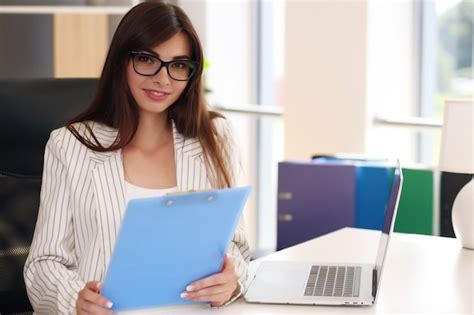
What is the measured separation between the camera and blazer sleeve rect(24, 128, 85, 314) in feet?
7.11

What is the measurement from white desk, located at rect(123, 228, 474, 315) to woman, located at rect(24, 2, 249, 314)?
0.24 meters

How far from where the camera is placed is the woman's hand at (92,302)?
1.83 metres

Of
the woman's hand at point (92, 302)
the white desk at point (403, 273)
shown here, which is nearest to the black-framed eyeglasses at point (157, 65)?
the white desk at point (403, 273)

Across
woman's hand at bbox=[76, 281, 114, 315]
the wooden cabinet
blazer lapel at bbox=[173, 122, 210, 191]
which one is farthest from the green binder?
woman's hand at bbox=[76, 281, 114, 315]

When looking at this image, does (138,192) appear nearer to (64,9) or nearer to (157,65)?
(157,65)

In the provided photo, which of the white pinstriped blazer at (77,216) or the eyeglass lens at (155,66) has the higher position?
the eyeglass lens at (155,66)

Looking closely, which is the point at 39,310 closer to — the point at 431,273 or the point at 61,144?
the point at 61,144

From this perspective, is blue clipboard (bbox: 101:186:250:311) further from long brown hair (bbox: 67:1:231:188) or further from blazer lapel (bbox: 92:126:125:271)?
long brown hair (bbox: 67:1:231:188)

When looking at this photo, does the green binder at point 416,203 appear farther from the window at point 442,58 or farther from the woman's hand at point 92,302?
the woman's hand at point 92,302

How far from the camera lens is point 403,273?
7.64 ft

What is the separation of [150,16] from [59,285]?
2.20ft

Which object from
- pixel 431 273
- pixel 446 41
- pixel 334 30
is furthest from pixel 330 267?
pixel 446 41

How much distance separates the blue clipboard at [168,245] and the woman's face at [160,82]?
1.87 ft

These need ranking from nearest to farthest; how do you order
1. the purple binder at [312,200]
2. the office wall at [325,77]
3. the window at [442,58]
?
1. the purple binder at [312,200]
2. the office wall at [325,77]
3. the window at [442,58]
